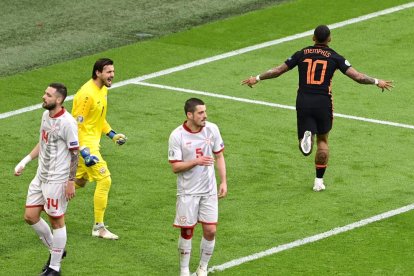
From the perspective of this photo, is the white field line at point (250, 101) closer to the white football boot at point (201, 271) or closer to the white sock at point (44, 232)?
the white football boot at point (201, 271)

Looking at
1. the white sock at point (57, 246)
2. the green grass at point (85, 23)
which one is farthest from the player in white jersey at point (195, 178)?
the green grass at point (85, 23)

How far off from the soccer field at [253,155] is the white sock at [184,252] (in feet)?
1.70

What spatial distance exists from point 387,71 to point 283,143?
5.07 m

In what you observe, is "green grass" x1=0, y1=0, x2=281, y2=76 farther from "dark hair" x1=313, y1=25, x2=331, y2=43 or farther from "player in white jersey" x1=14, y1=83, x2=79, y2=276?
"player in white jersey" x1=14, y1=83, x2=79, y2=276

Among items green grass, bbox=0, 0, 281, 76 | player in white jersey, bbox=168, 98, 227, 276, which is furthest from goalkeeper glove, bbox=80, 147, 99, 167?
green grass, bbox=0, 0, 281, 76

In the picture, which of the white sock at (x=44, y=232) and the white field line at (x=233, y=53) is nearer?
the white sock at (x=44, y=232)

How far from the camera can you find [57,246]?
647 inches

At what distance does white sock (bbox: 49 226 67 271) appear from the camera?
53.8 feet

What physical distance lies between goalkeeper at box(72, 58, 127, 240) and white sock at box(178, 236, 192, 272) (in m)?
1.92

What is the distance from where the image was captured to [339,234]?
18.2 meters

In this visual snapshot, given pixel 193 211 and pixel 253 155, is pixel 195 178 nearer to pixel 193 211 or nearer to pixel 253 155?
pixel 193 211

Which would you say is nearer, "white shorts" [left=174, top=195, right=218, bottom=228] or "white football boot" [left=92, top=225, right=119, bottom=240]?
"white shorts" [left=174, top=195, right=218, bottom=228]

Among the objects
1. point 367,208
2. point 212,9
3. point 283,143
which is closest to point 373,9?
point 212,9

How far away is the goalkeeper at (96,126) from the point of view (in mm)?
17875
